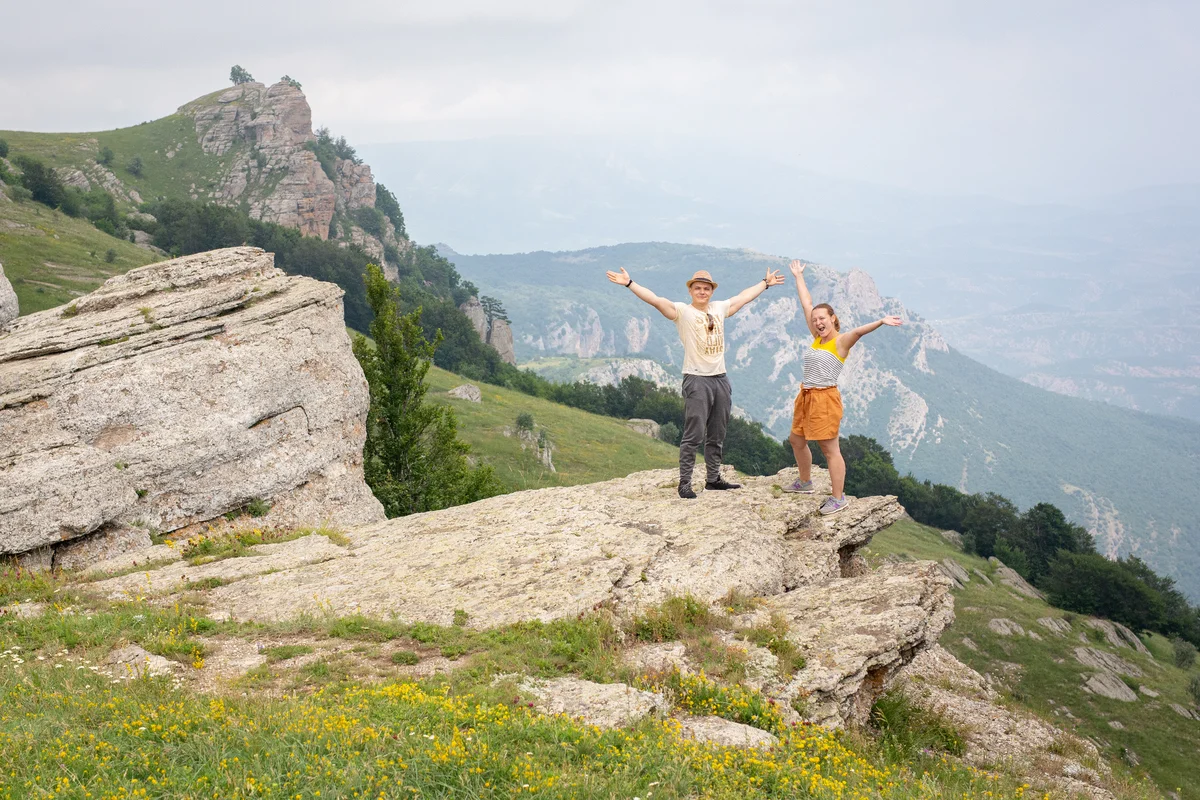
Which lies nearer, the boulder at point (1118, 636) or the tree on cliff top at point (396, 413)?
the tree on cliff top at point (396, 413)

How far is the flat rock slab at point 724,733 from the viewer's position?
24.7 ft

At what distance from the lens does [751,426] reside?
11450 cm

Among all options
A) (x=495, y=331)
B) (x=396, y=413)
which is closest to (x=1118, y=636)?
(x=396, y=413)

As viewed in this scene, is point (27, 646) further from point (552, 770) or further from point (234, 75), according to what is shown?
point (234, 75)

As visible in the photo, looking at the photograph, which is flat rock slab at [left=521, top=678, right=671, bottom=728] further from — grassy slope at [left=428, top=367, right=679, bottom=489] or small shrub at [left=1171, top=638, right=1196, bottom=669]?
small shrub at [left=1171, top=638, right=1196, bottom=669]

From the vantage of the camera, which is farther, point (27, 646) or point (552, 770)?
point (27, 646)

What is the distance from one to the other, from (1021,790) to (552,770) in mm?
5655

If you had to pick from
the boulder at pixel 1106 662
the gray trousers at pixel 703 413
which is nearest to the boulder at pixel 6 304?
the gray trousers at pixel 703 413

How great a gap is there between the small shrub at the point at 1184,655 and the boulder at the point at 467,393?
68.5m

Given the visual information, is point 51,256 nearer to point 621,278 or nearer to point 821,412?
point 621,278

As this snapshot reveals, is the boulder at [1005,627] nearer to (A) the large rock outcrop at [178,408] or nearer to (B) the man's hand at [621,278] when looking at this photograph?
(A) the large rock outcrop at [178,408]

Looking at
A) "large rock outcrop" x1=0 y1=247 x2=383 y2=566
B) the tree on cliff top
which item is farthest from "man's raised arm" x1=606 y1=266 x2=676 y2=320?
the tree on cliff top

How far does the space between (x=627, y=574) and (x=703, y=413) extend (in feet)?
11.9

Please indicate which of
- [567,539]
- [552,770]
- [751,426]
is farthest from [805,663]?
[751,426]
